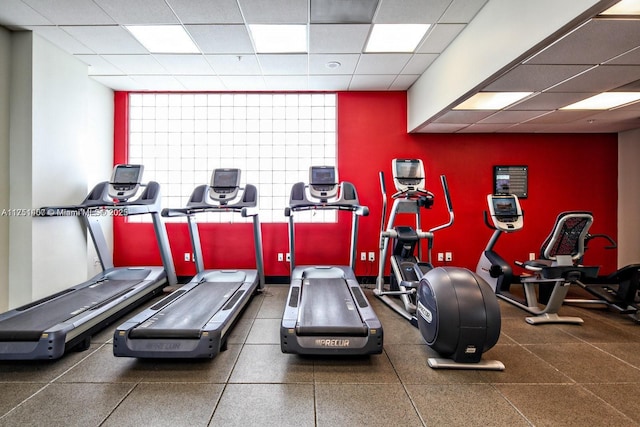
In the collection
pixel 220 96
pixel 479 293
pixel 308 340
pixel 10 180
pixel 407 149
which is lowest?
pixel 308 340

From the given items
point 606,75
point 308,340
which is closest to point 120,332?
point 308,340

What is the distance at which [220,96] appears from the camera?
211 inches

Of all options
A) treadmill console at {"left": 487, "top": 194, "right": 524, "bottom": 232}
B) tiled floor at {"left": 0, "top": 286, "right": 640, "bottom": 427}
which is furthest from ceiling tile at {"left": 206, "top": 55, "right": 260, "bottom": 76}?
treadmill console at {"left": 487, "top": 194, "right": 524, "bottom": 232}

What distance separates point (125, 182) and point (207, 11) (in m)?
2.47

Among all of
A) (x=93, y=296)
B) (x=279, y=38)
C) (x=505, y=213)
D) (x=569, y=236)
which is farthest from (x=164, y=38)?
(x=569, y=236)

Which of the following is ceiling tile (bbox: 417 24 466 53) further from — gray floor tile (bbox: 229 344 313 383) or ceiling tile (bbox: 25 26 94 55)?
ceiling tile (bbox: 25 26 94 55)

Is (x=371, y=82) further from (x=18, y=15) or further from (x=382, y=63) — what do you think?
(x=18, y=15)

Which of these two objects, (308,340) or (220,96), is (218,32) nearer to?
(220,96)

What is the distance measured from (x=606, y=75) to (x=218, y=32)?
13.0 feet

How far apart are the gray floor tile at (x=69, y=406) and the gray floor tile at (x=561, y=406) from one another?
2697 mm

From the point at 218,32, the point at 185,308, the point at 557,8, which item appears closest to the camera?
the point at 557,8

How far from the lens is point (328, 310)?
3113 millimetres

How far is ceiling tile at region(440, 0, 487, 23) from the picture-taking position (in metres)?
2.97

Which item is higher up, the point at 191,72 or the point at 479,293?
the point at 191,72
